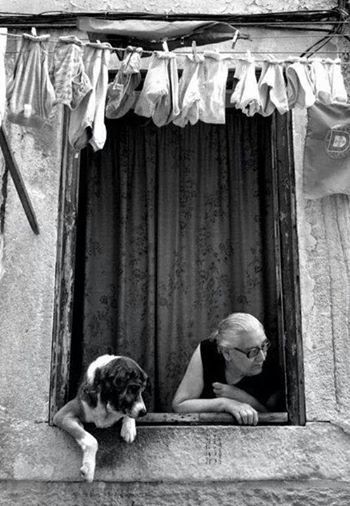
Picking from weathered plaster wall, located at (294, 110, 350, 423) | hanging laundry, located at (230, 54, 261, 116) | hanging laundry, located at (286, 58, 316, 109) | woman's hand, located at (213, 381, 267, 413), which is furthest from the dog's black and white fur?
hanging laundry, located at (286, 58, 316, 109)

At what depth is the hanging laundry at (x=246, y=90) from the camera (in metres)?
4.98

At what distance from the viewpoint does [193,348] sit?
21.4 feet

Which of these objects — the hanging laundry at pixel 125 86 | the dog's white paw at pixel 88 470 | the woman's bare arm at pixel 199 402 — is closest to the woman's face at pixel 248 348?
the woman's bare arm at pixel 199 402

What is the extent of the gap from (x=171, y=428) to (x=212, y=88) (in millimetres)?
2285

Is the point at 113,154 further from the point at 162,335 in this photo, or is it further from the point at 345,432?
the point at 345,432

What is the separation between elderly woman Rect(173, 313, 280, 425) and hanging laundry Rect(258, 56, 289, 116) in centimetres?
152

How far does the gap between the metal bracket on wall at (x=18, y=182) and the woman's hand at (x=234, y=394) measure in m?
1.75

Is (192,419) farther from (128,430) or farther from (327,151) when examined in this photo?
(327,151)

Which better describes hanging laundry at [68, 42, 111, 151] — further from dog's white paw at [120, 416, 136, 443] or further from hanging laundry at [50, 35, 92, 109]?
dog's white paw at [120, 416, 136, 443]

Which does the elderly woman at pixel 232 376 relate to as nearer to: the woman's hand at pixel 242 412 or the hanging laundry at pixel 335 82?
the woman's hand at pixel 242 412

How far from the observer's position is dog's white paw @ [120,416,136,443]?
513 centimetres

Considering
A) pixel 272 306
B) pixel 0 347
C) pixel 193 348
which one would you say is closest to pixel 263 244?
pixel 272 306

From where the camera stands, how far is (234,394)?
218 inches

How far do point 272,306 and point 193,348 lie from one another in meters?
0.74
